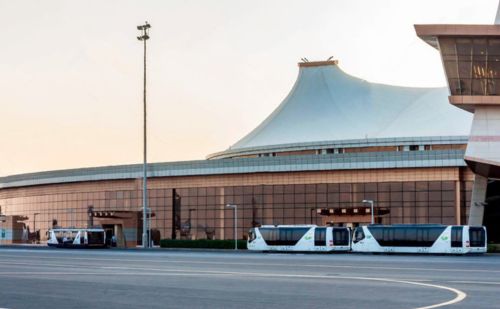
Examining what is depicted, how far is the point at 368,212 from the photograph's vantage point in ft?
255

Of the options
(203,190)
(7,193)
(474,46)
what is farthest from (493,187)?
(7,193)

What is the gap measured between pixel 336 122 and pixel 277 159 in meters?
11.7

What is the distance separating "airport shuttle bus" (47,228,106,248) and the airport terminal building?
3.58m

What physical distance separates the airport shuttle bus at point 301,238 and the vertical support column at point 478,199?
10.3m

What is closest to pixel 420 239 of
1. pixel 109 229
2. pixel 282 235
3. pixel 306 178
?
pixel 282 235

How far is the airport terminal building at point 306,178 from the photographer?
7769cm

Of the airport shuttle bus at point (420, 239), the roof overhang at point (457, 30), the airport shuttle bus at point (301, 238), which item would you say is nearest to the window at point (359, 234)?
the airport shuttle bus at point (420, 239)

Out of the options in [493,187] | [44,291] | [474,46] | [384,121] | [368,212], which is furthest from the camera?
[384,121]

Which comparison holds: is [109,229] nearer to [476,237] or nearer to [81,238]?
[81,238]

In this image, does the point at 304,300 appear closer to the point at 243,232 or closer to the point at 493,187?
the point at 493,187

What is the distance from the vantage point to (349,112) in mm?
92562

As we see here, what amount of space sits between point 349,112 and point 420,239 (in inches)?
1346

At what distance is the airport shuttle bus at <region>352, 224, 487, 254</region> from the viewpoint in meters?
58.2

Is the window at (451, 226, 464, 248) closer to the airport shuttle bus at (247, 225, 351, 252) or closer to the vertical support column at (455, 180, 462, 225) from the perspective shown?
the airport shuttle bus at (247, 225, 351, 252)
